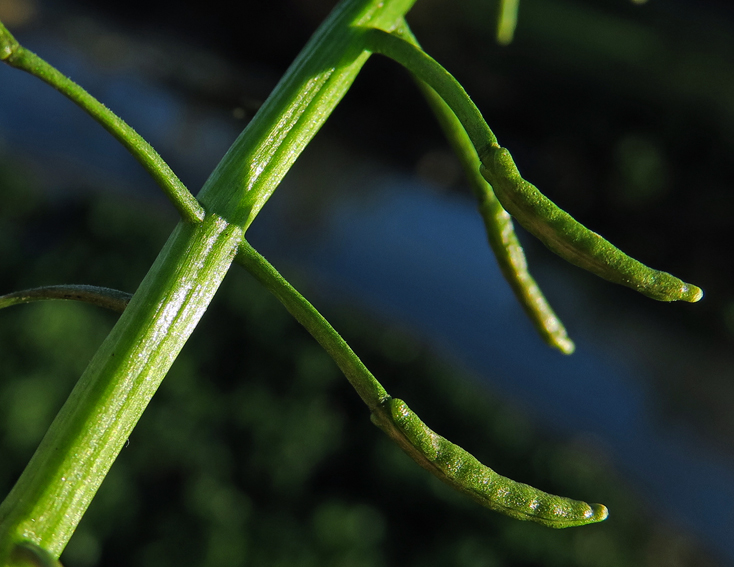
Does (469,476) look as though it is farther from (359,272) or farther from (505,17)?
(359,272)

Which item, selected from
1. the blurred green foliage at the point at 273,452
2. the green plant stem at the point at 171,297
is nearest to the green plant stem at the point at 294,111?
the green plant stem at the point at 171,297

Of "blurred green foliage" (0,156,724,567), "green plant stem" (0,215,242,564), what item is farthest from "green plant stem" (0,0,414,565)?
"blurred green foliage" (0,156,724,567)

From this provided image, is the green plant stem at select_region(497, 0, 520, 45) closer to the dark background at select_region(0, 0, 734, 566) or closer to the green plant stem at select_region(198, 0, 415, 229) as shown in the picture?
the green plant stem at select_region(198, 0, 415, 229)

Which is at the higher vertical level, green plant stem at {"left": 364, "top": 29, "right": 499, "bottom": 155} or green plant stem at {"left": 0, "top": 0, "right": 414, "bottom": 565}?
green plant stem at {"left": 364, "top": 29, "right": 499, "bottom": 155}

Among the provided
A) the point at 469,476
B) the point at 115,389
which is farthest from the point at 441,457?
the point at 115,389

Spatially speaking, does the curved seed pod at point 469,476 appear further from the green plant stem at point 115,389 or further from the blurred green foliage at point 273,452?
the blurred green foliage at point 273,452

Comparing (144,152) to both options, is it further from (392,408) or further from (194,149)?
(194,149)
